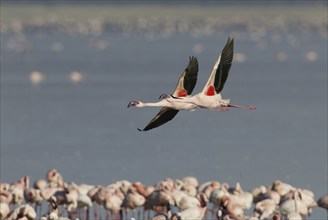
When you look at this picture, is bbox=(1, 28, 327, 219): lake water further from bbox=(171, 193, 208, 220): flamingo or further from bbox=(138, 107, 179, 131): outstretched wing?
bbox=(138, 107, 179, 131): outstretched wing

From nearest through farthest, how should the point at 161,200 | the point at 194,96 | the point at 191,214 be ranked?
1. the point at 194,96
2. the point at 191,214
3. the point at 161,200

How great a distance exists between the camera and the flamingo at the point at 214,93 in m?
10.4

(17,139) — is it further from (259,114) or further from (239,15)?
(239,15)

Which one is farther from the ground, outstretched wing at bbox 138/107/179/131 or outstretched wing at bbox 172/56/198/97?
outstretched wing at bbox 172/56/198/97

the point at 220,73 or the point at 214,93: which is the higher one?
the point at 220,73

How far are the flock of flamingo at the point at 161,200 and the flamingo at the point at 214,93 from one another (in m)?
3.80

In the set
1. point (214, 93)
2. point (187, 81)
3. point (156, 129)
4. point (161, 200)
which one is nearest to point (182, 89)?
point (187, 81)

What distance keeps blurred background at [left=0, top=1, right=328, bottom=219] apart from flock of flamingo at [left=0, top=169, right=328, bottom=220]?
102cm

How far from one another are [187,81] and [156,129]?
1476 centimetres

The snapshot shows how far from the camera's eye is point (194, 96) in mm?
10484

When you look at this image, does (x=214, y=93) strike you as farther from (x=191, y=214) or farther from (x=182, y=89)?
(x=191, y=214)

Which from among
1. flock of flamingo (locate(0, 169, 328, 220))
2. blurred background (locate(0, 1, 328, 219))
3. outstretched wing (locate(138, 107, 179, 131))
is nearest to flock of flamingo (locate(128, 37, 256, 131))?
outstretched wing (locate(138, 107, 179, 131))

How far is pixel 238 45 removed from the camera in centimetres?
6300

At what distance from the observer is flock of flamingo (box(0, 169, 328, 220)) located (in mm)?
14969
